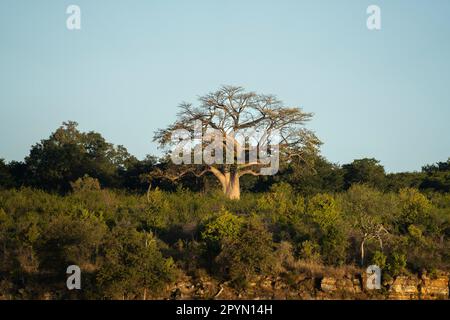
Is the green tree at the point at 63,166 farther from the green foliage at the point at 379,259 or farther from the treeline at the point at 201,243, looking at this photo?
the green foliage at the point at 379,259

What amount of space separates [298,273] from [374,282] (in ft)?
6.58

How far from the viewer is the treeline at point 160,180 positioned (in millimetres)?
29797

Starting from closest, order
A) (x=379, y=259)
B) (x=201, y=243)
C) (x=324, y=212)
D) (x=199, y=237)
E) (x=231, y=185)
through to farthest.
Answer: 1. (x=379, y=259)
2. (x=201, y=243)
3. (x=199, y=237)
4. (x=324, y=212)
5. (x=231, y=185)

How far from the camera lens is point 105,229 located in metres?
20.8

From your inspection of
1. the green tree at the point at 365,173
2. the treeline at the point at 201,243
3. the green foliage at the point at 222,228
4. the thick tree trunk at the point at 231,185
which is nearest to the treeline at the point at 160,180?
the green tree at the point at 365,173

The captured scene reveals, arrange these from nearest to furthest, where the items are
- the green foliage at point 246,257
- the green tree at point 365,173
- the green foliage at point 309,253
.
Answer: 1. the green foliage at point 246,257
2. the green foliage at point 309,253
3. the green tree at point 365,173

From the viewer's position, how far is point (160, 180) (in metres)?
30.7

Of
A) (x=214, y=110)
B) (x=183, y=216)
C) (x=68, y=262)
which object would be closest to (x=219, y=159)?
(x=214, y=110)

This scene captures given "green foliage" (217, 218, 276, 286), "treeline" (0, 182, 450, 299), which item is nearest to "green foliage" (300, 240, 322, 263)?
"treeline" (0, 182, 450, 299)

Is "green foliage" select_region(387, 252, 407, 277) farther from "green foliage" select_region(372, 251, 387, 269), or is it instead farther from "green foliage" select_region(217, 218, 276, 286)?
"green foliage" select_region(217, 218, 276, 286)

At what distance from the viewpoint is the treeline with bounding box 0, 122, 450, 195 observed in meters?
29.8

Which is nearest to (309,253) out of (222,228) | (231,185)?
(222,228)

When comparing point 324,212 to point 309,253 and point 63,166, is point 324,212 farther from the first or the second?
point 63,166
